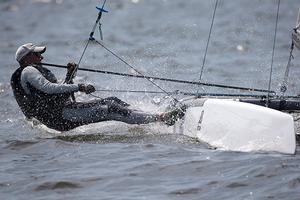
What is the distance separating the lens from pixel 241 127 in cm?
681

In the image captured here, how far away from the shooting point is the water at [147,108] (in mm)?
5938

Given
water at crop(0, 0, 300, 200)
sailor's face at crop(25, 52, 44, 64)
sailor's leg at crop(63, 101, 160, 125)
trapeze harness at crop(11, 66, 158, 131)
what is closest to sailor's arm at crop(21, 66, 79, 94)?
trapeze harness at crop(11, 66, 158, 131)

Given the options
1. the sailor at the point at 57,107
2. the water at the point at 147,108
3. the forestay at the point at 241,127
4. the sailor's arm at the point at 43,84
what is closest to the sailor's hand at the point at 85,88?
the sailor's arm at the point at 43,84

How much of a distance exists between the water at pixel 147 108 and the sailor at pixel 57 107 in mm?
179

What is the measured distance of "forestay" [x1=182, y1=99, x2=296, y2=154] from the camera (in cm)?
661

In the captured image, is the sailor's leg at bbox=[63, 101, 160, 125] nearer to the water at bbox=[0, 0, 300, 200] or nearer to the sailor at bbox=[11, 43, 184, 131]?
the sailor at bbox=[11, 43, 184, 131]

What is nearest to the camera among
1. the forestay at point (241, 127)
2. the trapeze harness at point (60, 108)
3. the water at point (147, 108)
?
the water at point (147, 108)

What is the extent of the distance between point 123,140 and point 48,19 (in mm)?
14420

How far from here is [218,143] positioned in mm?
6980

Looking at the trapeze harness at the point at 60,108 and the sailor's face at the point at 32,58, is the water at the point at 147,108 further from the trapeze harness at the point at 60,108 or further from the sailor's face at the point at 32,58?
the sailor's face at the point at 32,58

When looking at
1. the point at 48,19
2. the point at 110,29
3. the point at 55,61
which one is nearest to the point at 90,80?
Result: the point at 55,61

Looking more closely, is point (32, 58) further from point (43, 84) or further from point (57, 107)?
point (57, 107)

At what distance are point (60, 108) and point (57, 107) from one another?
3 centimetres

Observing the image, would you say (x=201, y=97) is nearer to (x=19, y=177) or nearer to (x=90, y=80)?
(x=19, y=177)
